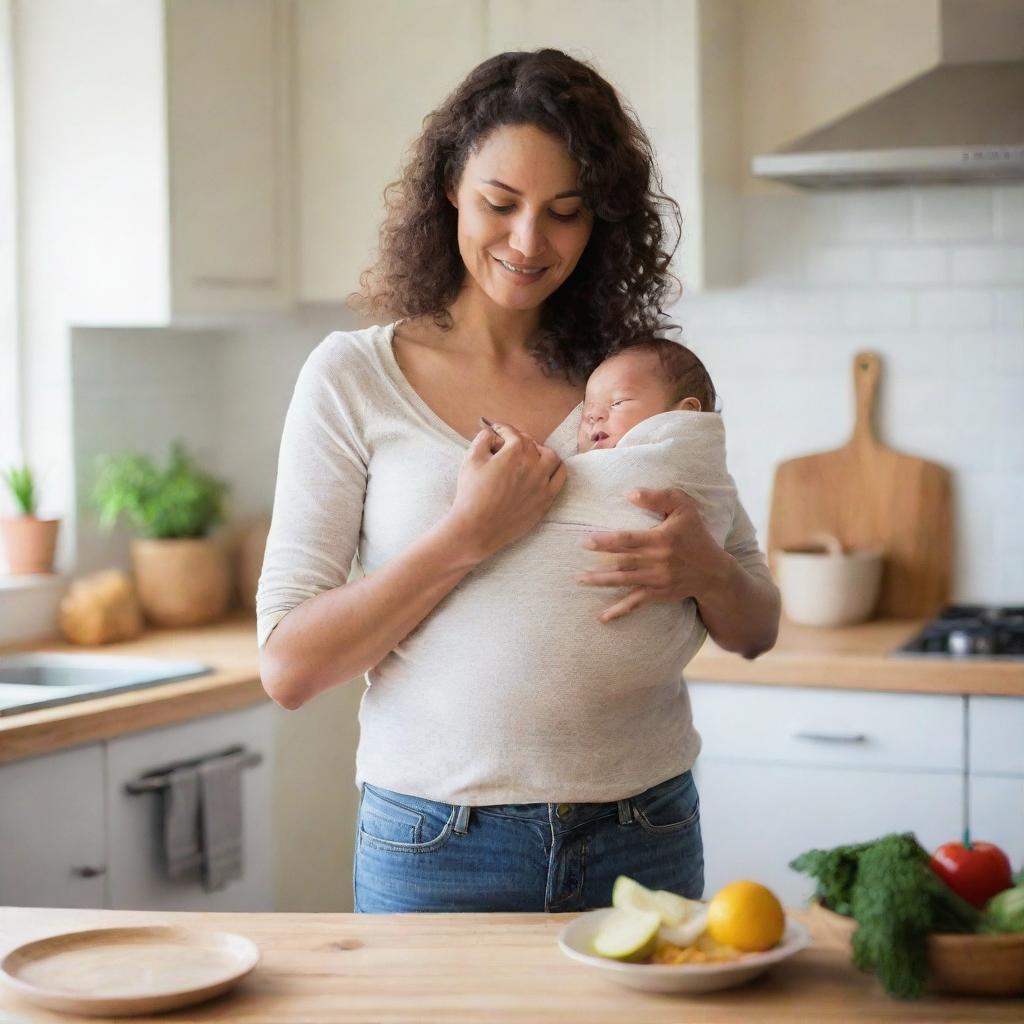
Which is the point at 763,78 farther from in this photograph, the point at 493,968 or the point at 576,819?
the point at 493,968

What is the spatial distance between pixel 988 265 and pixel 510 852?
2.32m

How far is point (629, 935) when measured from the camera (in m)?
1.38

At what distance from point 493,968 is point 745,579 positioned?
22.5 inches

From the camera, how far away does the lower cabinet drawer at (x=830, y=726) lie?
297cm

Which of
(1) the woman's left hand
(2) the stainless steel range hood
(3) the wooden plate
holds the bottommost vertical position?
(3) the wooden plate

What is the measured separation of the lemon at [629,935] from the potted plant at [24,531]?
2328mm

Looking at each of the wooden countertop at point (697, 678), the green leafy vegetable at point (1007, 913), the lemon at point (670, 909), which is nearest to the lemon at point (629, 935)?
the lemon at point (670, 909)

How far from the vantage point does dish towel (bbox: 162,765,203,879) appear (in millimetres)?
2863

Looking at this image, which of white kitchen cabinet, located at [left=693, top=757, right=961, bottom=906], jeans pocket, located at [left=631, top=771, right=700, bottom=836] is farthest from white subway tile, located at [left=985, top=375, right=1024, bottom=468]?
jeans pocket, located at [left=631, top=771, right=700, bottom=836]

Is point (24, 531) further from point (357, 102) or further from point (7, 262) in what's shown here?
point (357, 102)

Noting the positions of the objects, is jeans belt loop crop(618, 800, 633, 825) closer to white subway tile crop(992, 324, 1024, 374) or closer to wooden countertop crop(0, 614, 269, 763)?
wooden countertop crop(0, 614, 269, 763)

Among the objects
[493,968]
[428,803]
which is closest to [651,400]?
[428,803]

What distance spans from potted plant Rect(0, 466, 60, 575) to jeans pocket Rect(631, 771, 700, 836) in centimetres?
207

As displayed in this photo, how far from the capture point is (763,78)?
3.49 m
